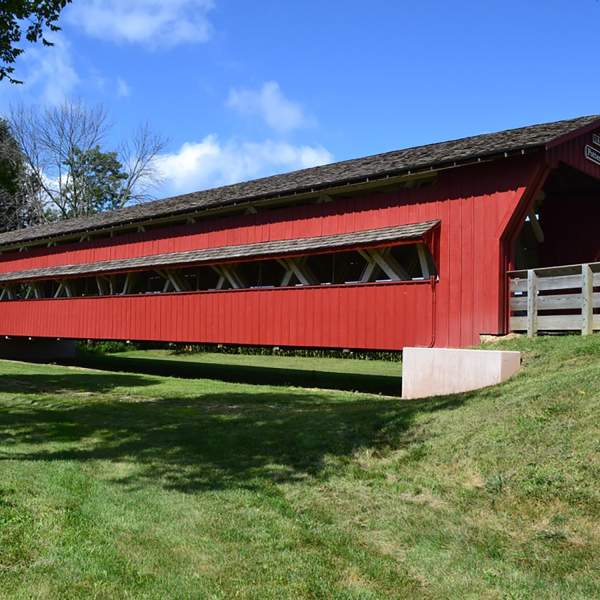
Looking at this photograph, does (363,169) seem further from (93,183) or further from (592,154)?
(93,183)

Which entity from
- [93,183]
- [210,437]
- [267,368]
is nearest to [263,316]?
[267,368]

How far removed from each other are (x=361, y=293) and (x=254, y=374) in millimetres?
8030

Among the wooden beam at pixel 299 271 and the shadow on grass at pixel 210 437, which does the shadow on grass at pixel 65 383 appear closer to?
the shadow on grass at pixel 210 437

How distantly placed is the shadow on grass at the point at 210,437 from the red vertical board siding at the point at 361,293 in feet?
10.4

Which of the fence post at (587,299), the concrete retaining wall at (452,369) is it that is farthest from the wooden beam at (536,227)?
the concrete retaining wall at (452,369)

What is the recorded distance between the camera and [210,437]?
8.47 meters

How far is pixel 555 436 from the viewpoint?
6074 millimetres

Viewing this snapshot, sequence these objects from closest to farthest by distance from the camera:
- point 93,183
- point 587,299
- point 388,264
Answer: point 587,299 → point 388,264 → point 93,183

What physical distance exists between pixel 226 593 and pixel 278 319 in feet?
41.8

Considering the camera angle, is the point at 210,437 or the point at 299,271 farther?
the point at 299,271

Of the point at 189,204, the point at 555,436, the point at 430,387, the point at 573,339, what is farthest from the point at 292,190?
the point at 555,436

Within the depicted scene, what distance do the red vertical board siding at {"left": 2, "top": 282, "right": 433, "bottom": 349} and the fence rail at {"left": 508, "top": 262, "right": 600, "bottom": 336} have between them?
179cm

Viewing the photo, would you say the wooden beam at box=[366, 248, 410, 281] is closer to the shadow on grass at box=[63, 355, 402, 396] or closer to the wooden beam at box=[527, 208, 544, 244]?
the shadow on grass at box=[63, 355, 402, 396]

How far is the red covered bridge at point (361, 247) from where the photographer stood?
511 inches
